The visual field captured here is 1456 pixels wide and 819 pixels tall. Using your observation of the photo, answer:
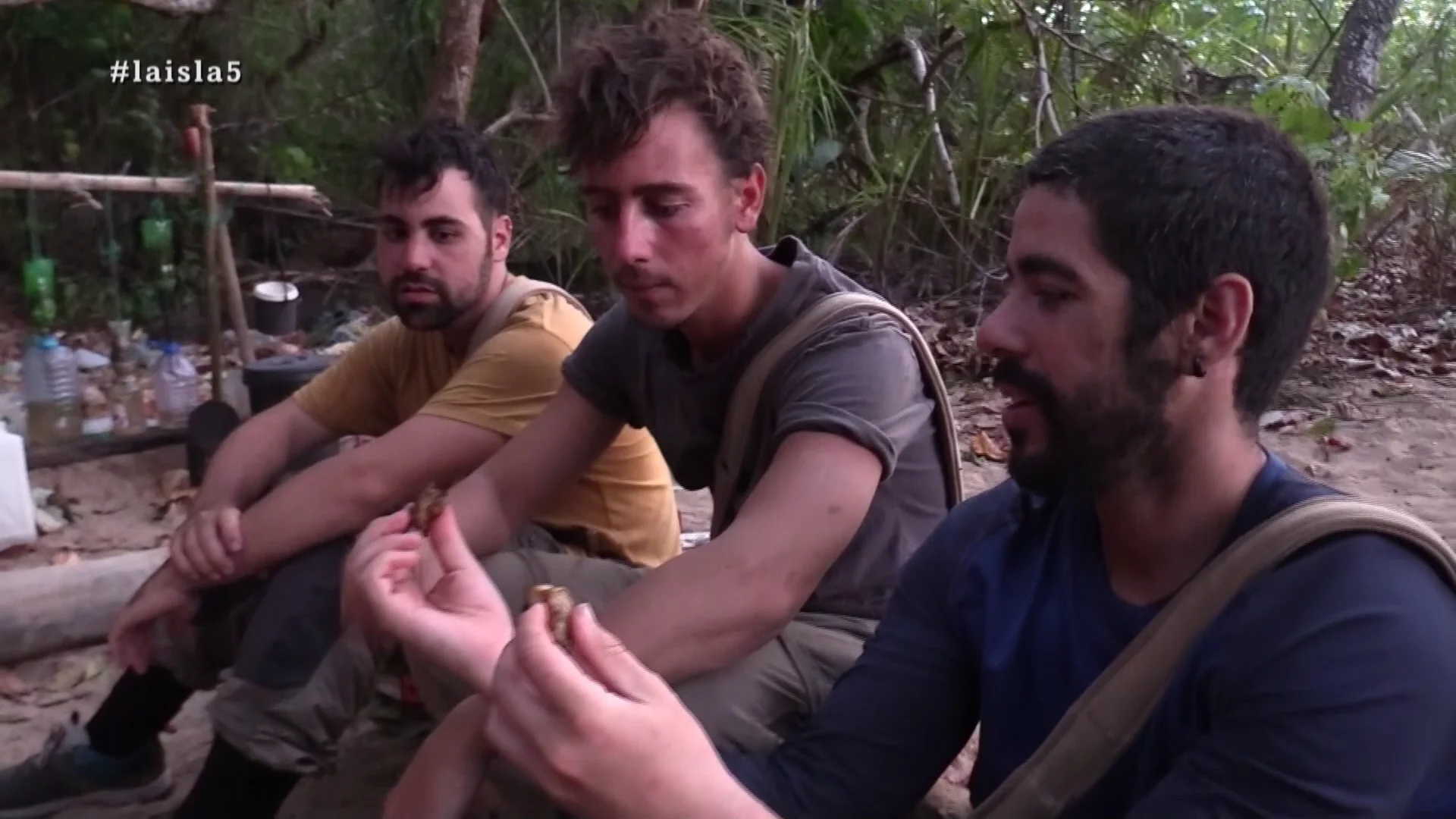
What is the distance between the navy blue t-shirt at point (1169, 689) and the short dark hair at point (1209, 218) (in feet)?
0.55

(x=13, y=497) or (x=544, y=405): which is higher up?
(x=544, y=405)

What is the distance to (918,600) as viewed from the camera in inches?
63.9

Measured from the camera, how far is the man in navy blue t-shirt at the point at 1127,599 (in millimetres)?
1150

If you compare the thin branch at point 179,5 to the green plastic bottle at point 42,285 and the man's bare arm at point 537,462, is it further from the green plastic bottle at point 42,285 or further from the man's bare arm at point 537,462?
the man's bare arm at point 537,462

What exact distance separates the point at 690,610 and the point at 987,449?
347cm

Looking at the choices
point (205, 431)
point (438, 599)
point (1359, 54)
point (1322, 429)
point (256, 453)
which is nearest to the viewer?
point (438, 599)

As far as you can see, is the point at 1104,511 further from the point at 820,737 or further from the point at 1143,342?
the point at 820,737

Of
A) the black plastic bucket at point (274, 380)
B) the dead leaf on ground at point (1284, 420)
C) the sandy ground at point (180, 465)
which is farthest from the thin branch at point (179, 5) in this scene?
the dead leaf on ground at point (1284, 420)

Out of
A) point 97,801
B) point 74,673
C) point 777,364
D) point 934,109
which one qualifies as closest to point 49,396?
point 74,673

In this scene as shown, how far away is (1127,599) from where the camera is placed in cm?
140

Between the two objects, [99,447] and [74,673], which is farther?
[99,447]

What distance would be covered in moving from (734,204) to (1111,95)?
483 cm

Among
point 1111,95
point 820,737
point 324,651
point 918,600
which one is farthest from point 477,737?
point 1111,95

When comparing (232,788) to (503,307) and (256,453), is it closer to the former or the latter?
(256,453)
